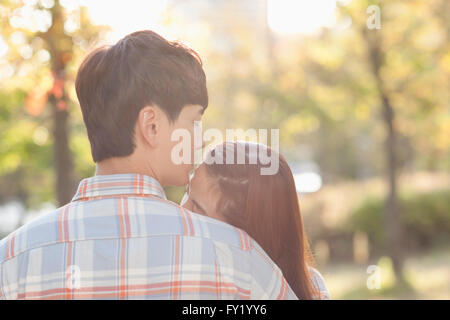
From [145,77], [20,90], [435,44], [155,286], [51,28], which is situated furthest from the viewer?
[435,44]

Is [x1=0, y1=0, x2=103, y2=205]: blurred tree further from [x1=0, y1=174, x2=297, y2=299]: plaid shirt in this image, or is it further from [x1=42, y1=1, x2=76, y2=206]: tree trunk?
[x1=0, y1=174, x2=297, y2=299]: plaid shirt

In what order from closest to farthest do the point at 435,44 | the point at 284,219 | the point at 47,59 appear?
the point at 284,219 → the point at 47,59 → the point at 435,44

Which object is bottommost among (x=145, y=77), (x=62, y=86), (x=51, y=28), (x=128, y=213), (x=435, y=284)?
(x=435, y=284)

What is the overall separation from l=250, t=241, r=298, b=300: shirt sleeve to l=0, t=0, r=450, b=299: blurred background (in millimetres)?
612

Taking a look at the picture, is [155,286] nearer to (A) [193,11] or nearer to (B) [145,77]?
(B) [145,77]

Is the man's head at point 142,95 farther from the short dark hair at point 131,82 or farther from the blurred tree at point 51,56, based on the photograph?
the blurred tree at point 51,56

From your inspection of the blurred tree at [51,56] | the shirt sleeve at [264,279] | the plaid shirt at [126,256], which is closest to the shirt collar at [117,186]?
the plaid shirt at [126,256]

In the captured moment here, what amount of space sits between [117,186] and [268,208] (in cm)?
90

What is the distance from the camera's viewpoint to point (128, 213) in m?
1.21

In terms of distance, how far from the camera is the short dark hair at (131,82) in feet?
4.30

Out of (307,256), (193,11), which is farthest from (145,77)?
(193,11)

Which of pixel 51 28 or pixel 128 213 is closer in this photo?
pixel 128 213

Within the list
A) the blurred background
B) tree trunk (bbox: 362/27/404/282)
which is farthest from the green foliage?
tree trunk (bbox: 362/27/404/282)
